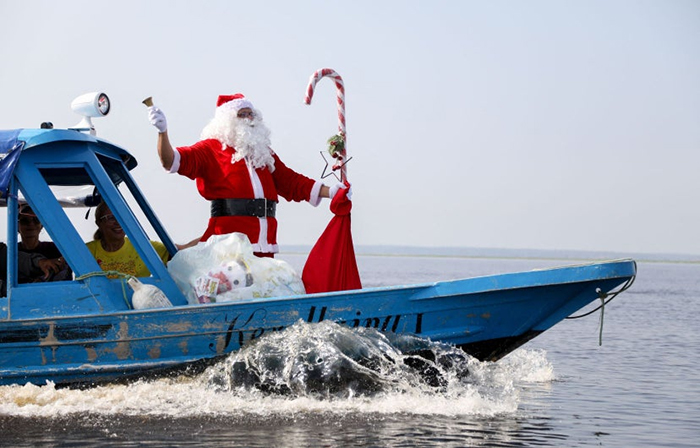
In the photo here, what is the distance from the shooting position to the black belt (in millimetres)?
7746

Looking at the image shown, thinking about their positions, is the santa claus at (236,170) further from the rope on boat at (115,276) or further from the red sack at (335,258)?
the rope on boat at (115,276)

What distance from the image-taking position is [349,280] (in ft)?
25.4

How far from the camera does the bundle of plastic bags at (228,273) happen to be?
7113mm

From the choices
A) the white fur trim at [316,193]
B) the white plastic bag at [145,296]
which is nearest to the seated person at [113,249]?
the white plastic bag at [145,296]

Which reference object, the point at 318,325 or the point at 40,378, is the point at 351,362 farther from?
the point at 40,378

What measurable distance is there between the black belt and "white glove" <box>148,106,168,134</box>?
80 centimetres

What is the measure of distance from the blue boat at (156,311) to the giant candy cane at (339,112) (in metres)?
1.80

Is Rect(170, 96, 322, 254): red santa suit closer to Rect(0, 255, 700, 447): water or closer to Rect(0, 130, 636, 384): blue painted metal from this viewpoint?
Rect(0, 130, 636, 384): blue painted metal

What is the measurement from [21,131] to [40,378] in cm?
172

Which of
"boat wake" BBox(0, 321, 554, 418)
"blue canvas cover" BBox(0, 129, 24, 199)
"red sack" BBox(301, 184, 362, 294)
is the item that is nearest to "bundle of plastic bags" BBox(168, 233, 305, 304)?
"red sack" BBox(301, 184, 362, 294)

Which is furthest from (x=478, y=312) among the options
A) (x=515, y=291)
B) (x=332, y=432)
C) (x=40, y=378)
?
(x=40, y=378)

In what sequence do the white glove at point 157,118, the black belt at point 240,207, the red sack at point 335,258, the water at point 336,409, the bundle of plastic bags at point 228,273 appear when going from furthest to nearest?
the black belt at point 240,207 < the red sack at point 335,258 < the white glove at point 157,118 < the bundle of plastic bags at point 228,273 < the water at point 336,409

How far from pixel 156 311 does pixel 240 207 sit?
54.7 inches

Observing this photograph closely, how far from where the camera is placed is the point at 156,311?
665 centimetres
